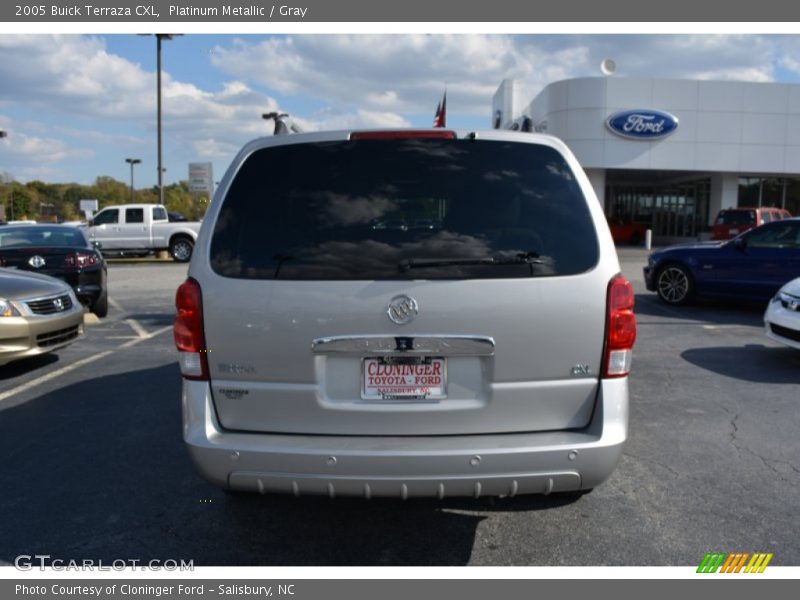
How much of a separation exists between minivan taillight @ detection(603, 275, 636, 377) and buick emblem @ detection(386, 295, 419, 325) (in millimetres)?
867

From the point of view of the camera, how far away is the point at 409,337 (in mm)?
2998

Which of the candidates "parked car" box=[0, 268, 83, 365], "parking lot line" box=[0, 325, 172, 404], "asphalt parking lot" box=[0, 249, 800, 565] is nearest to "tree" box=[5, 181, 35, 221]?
"parking lot line" box=[0, 325, 172, 404]

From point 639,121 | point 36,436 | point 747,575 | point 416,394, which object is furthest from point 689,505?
point 639,121

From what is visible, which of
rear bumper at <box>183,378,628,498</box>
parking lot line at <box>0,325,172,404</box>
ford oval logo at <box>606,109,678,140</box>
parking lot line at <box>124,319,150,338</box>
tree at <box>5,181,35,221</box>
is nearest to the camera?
rear bumper at <box>183,378,628,498</box>

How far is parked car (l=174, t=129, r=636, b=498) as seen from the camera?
9.77ft

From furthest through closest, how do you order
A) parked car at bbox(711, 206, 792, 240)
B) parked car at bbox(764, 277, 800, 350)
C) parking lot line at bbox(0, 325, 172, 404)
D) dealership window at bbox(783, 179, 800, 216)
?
dealership window at bbox(783, 179, 800, 216)
parked car at bbox(711, 206, 792, 240)
parked car at bbox(764, 277, 800, 350)
parking lot line at bbox(0, 325, 172, 404)

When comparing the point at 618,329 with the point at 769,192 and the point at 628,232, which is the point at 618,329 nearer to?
the point at 628,232

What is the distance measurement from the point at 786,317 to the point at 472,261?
5917 mm

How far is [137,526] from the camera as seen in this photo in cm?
373

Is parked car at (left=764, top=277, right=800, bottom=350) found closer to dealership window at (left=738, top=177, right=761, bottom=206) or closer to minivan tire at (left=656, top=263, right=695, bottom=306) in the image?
minivan tire at (left=656, top=263, right=695, bottom=306)

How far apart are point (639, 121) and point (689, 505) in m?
31.6

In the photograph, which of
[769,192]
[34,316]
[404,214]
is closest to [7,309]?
[34,316]

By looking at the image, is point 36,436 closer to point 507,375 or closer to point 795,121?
point 507,375

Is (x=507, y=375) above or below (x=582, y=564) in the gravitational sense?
above
